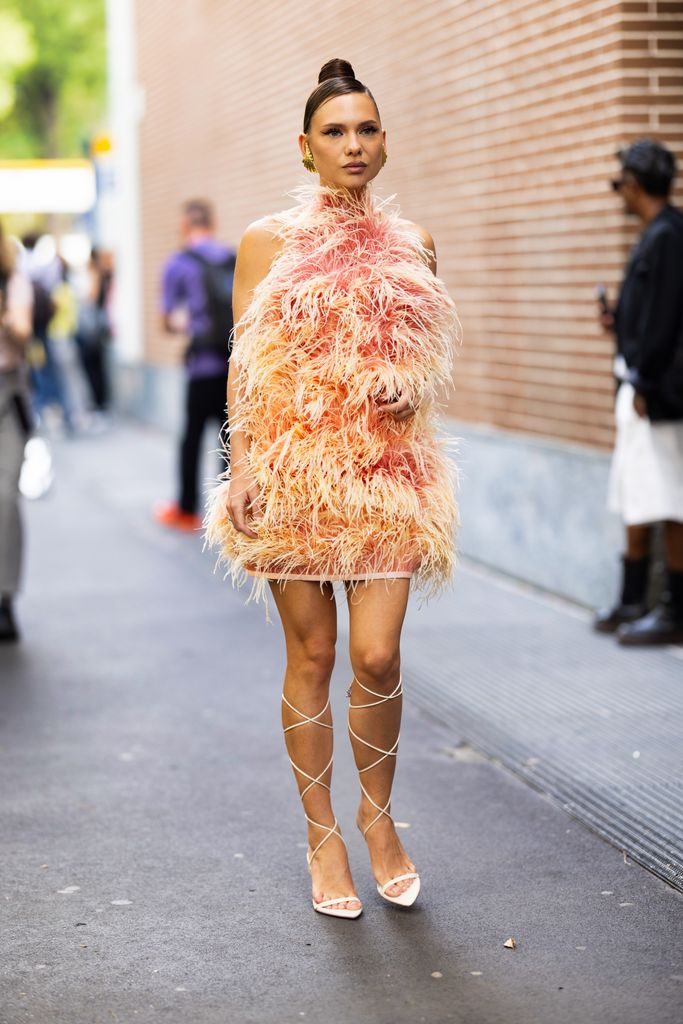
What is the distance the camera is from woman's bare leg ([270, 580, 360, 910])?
14.0ft

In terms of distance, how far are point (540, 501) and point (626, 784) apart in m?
3.46

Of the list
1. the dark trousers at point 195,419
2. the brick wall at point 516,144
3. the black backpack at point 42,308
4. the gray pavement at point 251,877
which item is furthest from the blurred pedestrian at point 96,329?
the gray pavement at point 251,877

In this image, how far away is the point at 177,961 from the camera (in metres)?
4.02

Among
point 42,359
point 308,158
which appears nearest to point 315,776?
point 308,158

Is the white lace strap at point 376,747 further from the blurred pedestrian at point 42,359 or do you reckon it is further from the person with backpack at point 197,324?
the blurred pedestrian at point 42,359

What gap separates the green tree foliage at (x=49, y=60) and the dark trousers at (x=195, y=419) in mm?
24325

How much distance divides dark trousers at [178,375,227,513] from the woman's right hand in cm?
693

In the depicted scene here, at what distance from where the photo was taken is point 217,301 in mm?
10969

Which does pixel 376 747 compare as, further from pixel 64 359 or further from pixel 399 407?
pixel 64 359

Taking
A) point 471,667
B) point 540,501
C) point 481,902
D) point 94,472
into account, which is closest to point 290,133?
point 94,472

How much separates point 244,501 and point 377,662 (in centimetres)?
53

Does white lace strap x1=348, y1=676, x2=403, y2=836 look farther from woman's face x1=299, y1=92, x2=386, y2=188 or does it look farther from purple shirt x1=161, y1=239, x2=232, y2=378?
purple shirt x1=161, y1=239, x2=232, y2=378

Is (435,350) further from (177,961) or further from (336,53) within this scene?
(336,53)

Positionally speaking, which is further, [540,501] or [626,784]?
[540,501]
